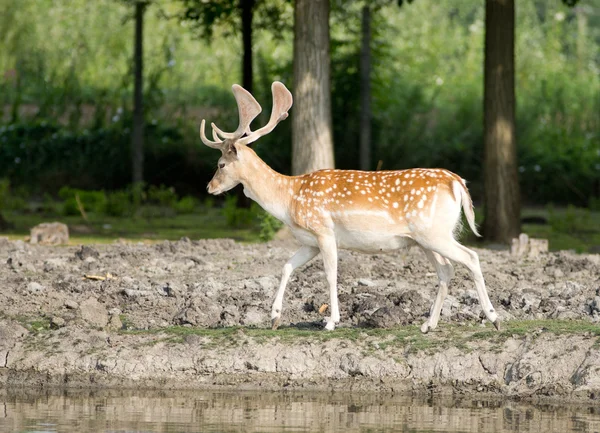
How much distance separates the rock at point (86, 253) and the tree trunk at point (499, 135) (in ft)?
22.3

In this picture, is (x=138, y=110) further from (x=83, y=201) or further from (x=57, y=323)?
(x=57, y=323)

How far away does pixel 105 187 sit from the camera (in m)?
29.6

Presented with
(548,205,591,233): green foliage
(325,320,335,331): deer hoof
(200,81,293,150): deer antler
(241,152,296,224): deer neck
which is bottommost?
(548,205,591,233): green foliage

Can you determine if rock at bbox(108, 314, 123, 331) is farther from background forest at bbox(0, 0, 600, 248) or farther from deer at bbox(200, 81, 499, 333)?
background forest at bbox(0, 0, 600, 248)

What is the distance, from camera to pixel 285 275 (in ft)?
35.6

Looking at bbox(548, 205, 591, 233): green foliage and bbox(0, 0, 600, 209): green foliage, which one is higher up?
bbox(0, 0, 600, 209): green foliage

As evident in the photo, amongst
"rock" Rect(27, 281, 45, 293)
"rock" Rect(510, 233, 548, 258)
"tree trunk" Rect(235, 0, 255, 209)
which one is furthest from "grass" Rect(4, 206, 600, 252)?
"rock" Rect(27, 281, 45, 293)

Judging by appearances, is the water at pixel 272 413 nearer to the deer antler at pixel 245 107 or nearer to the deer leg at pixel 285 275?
the deer leg at pixel 285 275

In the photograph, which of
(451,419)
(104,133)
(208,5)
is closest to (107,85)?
(104,133)

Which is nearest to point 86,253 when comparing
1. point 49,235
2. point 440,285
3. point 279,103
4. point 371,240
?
point 49,235

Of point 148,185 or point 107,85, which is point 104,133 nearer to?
point 148,185

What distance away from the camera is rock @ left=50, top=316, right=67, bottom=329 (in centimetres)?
1121

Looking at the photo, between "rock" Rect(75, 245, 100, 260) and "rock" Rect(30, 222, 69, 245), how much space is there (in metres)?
2.84

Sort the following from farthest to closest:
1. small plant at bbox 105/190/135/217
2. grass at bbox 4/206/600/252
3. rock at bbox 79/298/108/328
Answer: small plant at bbox 105/190/135/217 < grass at bbox 4/206/600/252 < rock at bbox 79/298/108/328
